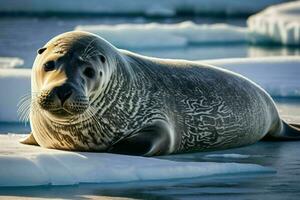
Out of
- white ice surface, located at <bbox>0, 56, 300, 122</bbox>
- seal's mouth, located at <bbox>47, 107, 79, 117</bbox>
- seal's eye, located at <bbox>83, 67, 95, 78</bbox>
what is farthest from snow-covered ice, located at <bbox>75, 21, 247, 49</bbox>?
seal's mouth, located at <bbox>47, 107, 79, 117</bbox>

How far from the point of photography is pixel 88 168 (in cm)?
650

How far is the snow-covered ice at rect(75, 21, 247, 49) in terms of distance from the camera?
20.2m

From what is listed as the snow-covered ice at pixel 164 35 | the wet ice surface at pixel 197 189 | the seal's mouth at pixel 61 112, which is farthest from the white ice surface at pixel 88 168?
the snow-covered ice at pixel 164 35

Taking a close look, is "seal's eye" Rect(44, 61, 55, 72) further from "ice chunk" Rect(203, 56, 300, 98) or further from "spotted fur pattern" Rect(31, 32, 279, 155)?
"ice chunk" Rect(203, 56, 300, 98)

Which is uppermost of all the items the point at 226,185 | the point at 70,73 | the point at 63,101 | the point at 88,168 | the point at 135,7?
the point at 70,73

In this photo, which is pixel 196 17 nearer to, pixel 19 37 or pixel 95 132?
pixel 19 37

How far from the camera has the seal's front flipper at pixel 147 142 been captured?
24.0 feet

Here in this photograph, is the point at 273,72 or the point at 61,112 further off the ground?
the point at 61,112

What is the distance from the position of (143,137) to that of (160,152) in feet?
0.53

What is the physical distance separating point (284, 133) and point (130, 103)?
178 centimetres

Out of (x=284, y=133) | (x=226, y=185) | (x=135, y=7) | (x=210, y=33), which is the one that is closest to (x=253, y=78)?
(x=284, y=133)

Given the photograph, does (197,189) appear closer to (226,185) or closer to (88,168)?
(226,185)

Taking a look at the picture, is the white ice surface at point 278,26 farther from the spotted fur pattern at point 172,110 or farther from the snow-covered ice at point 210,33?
the spotted fur pattern at point 172,110

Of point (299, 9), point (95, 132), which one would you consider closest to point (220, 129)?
point (95, 132)
